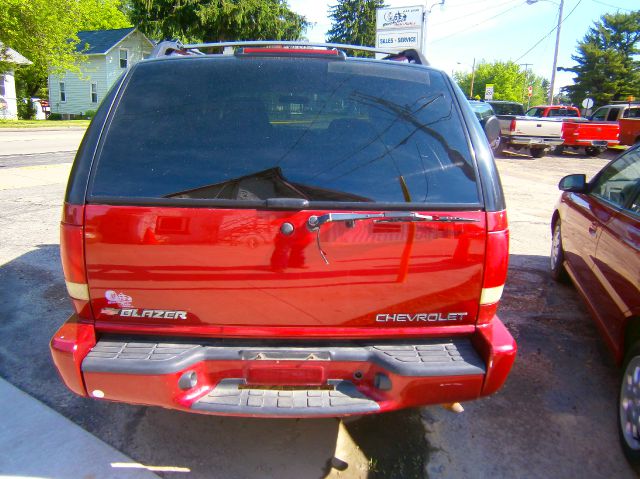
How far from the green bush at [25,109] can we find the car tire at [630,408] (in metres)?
45.0

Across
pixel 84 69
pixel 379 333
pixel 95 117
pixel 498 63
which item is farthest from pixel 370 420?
pixel 498 63

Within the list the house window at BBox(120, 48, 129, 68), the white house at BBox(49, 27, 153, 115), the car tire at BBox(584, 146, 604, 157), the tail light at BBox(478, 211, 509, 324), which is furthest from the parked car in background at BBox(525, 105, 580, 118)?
the house window at BBox(120, 48, 129, 68)

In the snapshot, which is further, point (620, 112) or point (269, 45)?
point (620, 112)

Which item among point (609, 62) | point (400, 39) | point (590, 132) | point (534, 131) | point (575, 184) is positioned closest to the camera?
point (575, 184)

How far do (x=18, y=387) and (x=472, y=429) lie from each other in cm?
290

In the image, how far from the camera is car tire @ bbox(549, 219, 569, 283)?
5.16 metres

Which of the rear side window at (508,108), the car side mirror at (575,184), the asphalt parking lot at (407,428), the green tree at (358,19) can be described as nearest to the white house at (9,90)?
the green tree at (358,19)

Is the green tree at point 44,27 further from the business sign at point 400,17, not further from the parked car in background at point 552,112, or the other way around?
the parked car in background at point 552,112

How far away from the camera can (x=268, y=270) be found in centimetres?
216

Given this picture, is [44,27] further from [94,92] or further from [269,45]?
[269,45]

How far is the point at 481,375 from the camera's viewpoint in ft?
7.20

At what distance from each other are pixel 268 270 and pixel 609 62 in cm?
5937

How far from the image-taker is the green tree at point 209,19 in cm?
2933

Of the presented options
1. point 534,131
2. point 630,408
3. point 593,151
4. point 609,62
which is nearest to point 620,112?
point 593,151
